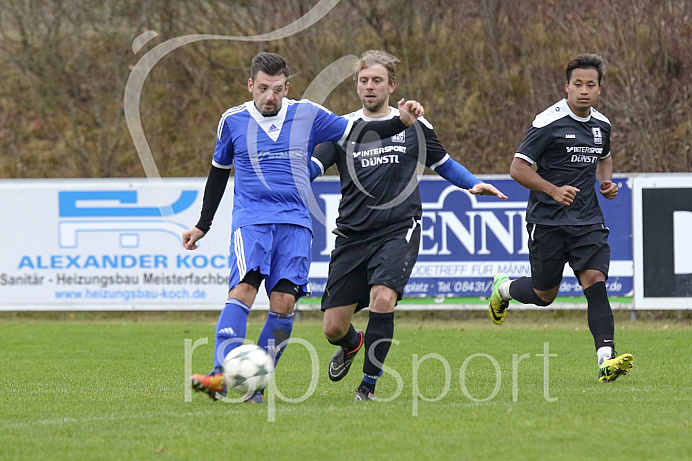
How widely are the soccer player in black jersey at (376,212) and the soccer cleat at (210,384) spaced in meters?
0.99

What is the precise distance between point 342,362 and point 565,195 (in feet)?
6.91

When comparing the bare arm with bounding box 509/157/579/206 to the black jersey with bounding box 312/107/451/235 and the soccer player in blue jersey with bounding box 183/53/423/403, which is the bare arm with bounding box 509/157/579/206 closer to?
the black jersey with bounding box 312/107/451/235

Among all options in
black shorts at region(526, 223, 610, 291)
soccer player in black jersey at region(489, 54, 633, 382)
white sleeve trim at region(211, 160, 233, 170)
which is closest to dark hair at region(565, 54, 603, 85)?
soccer player in black jersey at region(489, 54, 633, 382)

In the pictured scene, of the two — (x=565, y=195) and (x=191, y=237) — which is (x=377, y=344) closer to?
(x=191, y=237)

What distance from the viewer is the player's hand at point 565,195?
24.4 feet

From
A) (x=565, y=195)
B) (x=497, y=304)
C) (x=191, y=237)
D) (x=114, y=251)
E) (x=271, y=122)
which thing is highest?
(x=271, y=122)

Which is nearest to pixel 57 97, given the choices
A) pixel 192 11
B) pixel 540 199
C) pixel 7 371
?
pixel 192 11

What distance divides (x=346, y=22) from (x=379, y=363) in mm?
14459

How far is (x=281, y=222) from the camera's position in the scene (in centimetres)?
630

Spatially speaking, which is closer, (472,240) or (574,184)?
(574,184)

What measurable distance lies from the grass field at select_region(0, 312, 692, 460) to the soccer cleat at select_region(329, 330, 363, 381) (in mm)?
126

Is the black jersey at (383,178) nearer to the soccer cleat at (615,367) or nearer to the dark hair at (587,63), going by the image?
the dark hair at (587,63)

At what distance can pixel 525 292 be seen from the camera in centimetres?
851

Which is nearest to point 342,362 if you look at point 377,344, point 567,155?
point 377,344
